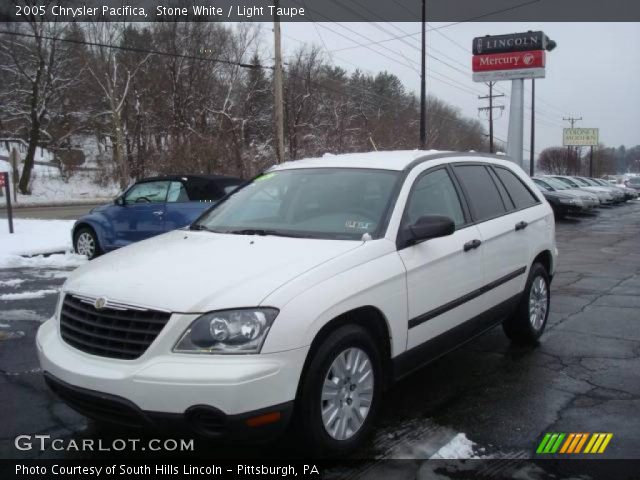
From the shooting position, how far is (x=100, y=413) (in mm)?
2982

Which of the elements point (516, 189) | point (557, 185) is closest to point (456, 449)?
point (516, 189)

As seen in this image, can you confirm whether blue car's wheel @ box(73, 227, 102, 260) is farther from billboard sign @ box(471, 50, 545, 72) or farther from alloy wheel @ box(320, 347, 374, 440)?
billboard sign @ box(471, 50, 545, 72)

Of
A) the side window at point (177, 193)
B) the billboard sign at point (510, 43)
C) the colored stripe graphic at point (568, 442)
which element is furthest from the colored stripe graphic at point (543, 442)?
the billboard sign at point (510, 43)

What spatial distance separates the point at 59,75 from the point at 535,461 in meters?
44.1

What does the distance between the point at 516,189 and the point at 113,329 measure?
397 centimetres

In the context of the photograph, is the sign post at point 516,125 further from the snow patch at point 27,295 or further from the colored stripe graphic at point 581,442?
the colored stripe graphic at point 581,442

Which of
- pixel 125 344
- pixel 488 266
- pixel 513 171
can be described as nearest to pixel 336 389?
pixel 125 344

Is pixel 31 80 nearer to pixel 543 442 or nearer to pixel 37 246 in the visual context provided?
pixel 37 246

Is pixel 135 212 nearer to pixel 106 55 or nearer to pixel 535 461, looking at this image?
pixel 535 461

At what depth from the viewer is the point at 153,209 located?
32.2 feet

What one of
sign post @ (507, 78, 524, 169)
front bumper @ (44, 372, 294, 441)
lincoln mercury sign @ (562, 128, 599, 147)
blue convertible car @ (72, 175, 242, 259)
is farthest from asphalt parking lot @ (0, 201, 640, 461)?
lincoln mercury sign @ (562, 128, 599, 147)

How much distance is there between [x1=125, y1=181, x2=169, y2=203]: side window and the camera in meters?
9.90

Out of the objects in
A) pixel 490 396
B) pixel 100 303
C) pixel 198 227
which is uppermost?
pixel 198 227

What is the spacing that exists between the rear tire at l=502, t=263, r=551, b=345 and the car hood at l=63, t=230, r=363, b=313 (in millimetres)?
2480
